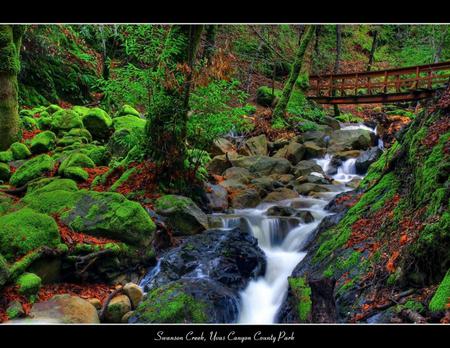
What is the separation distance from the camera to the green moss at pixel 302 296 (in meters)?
4.63

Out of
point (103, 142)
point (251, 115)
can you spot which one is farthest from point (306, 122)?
point (103, 142)

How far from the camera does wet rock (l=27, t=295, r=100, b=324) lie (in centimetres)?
451

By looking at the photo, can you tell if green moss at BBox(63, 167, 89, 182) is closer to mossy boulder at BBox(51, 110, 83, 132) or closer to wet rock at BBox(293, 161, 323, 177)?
mossy boulder at BBox(51, 110, 83, 132)

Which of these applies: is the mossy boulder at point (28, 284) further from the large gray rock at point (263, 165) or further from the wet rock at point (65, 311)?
the large gray rock at point (263, 165)

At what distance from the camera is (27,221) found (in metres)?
5.69

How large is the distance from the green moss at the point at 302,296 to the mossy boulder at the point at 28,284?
133 inches

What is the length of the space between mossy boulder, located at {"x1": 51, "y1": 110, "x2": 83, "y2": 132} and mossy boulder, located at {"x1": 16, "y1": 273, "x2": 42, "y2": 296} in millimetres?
7234

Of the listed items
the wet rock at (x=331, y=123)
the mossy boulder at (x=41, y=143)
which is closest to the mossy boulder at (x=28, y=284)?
the mossy boulder at (x=41, y=143)

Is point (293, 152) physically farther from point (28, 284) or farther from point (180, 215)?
point (28, 284)

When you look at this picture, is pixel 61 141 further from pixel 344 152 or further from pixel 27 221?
pixel 344 152

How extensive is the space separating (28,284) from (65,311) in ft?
2.05

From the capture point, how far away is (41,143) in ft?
33.3

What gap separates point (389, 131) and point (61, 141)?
13.9 metres

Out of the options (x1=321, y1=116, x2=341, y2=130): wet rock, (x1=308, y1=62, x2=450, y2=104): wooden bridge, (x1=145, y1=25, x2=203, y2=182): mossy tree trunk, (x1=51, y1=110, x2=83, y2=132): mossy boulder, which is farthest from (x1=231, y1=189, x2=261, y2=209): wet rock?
(x1=321, y1=116, x2=341, y2=130): wet rock
